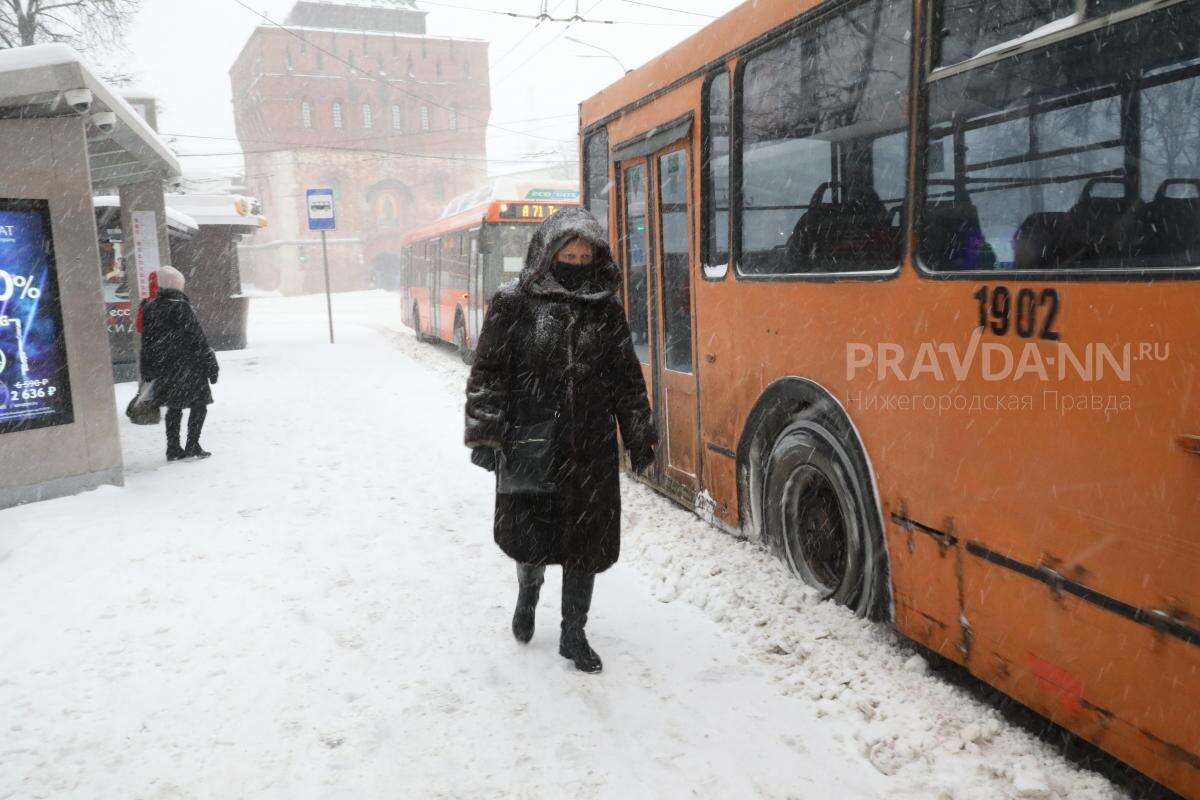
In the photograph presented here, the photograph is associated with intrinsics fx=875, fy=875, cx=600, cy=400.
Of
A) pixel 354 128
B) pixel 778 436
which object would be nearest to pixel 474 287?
pixel 778 436

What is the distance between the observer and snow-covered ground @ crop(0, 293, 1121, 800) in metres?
2.98

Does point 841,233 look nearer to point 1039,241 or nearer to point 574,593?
point 1039,241

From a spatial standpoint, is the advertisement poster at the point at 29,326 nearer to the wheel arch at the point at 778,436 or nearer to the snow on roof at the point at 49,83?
the snow on roof at the point at 49,83

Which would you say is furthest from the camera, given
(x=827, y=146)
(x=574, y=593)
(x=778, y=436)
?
(x=778, y=436)

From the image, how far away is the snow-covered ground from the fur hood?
1618 mm

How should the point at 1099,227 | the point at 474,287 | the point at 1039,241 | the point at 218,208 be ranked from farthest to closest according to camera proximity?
the point at 218,208 → the point at 474,287 → the point at 1039,241 → the point at 1099,227

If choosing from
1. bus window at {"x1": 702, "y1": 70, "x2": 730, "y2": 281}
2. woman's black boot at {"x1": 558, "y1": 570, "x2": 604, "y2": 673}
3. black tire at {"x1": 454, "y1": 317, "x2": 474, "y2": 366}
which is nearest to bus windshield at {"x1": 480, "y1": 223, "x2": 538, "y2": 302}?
black tire at {"x1": 454, "y1": 317, "x2": 474, "y2": 366}

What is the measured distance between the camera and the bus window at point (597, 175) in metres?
6.87

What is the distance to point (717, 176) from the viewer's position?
199 inches

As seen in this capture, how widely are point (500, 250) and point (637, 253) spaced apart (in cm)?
869

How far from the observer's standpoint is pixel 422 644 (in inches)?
160

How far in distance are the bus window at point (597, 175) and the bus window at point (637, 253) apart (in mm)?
336

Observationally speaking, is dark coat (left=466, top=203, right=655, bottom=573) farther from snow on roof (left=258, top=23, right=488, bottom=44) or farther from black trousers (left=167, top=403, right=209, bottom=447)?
snow on roof (left=258, top=23, right=488, bottom=44)

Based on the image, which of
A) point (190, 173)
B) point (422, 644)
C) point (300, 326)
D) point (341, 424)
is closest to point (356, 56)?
point (190, 173)
